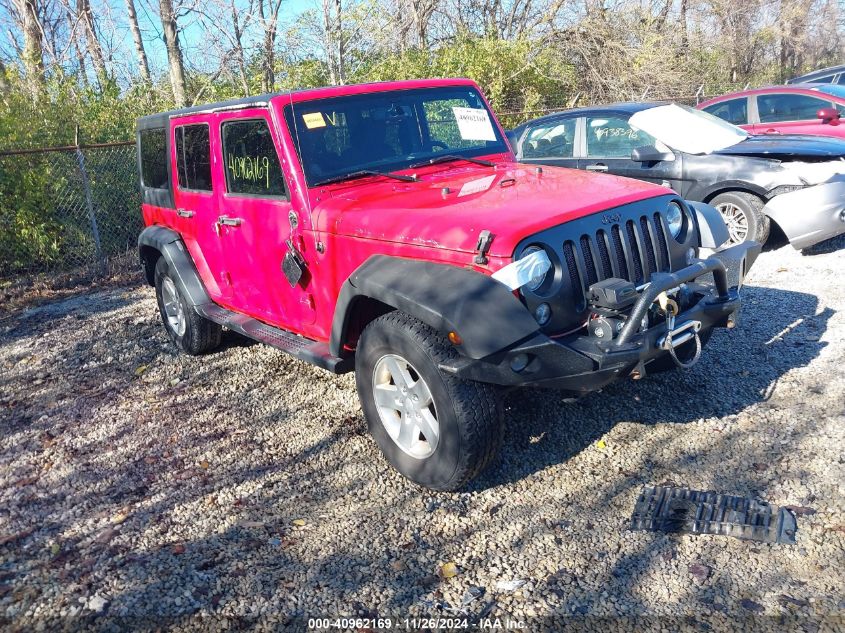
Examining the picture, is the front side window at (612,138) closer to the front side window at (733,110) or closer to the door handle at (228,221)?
the front side window at (733,110)

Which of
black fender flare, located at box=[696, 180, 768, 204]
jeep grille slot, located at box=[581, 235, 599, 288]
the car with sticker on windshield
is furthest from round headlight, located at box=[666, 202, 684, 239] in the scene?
black fender flare, located at box=[696, 180, 768, 204]

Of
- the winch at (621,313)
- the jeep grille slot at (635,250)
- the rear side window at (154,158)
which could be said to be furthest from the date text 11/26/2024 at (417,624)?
the rear side window at (154,158)

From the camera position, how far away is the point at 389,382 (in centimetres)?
372

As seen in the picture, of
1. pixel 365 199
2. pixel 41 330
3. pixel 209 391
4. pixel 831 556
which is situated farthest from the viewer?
pixel 41 330

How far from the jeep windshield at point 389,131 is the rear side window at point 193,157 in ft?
3.69

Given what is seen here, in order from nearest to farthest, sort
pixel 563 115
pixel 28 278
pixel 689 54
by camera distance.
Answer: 1. pixel 563 115
2. pixel 28 278
3. pixel 689 54

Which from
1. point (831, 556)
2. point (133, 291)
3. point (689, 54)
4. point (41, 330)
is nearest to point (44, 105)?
point (133, 291)

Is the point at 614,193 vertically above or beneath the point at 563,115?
beneath

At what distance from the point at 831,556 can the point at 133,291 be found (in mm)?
7769

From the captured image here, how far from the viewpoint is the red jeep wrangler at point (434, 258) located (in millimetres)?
3160

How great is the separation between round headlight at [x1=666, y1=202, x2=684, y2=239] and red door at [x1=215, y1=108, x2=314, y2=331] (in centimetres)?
204

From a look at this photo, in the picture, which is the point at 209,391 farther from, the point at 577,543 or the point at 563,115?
the point at 563,115

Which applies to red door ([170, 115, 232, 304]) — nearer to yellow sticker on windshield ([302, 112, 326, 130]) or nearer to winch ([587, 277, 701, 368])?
yellow sticker on windshield ([302, 112, 326, 130])

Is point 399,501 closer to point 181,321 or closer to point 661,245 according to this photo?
point 661,245
